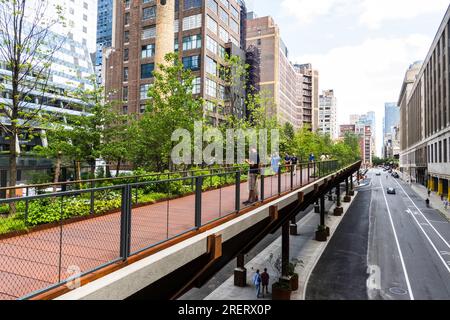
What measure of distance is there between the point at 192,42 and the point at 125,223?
5502 centimetres

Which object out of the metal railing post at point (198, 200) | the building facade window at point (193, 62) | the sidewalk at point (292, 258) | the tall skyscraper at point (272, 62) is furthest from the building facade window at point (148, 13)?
the metal railing post at point (198, 200)

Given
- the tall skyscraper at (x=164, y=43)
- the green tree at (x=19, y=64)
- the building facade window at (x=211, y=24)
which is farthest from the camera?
the building facade window at (x=211, y=24)

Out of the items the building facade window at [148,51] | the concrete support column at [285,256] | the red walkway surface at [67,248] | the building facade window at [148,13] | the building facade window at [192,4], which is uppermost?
the building facade window at [192,4]

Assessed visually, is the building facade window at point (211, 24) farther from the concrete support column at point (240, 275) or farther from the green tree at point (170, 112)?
the concrete support column at point (240, 275)

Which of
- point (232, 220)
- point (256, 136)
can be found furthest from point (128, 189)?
point (256, 136)

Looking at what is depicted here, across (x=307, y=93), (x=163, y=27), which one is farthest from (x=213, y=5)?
(x=307, y=93)

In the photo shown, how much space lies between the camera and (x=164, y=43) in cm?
5534

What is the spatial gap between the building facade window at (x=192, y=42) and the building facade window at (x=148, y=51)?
5.66 meters

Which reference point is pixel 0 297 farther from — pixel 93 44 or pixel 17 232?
pixel 93 44

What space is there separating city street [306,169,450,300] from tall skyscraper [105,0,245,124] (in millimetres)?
30250

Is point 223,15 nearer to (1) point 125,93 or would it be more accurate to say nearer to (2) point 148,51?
(2) point 148,51

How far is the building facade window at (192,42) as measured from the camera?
5475 centimetres

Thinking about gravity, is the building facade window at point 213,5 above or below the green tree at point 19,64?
above

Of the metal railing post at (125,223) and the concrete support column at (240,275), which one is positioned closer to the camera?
the metal railing post at (125,223)
